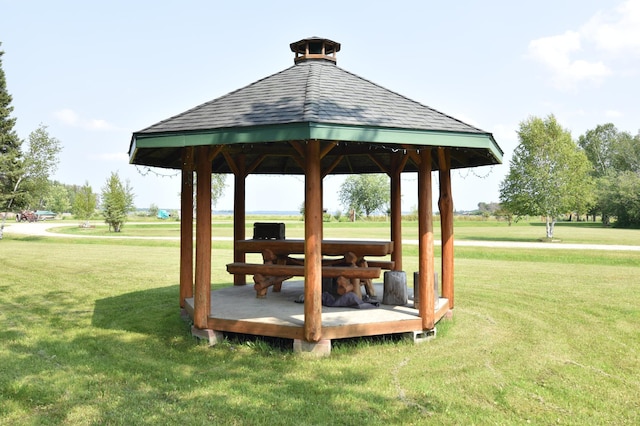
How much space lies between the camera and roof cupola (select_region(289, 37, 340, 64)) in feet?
29.9

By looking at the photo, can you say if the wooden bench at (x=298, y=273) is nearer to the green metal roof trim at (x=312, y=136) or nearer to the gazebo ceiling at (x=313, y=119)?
the gazebo ceiling at (x=313, y=119)

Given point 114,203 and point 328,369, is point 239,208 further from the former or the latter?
point 114,203

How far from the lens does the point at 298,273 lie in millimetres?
8500

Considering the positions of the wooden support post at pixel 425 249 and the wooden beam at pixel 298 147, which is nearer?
the wooden beam at pixel 298 147

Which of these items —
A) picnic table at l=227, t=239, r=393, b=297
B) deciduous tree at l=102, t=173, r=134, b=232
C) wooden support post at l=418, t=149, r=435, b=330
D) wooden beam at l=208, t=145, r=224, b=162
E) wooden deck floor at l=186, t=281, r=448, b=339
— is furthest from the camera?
deciduous tree at l=102, t=173, r=134, b=232

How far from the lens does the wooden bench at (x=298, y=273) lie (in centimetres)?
818

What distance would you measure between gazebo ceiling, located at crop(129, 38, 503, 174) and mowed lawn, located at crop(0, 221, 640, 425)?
2.91 m

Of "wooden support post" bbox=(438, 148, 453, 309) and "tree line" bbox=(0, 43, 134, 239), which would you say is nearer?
"wooden support post" bbox=(438, 148, 453, 309)

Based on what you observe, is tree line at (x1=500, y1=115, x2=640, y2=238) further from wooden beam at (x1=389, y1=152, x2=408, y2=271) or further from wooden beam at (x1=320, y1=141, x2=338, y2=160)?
wooden beam at (x1=320, y1=141, x2=338, y2=160)

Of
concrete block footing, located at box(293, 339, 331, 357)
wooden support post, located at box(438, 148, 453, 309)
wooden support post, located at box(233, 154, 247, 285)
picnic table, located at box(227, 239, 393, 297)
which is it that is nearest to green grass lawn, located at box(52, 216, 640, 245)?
wooden support post, located at box(233, 154, 247, 285)

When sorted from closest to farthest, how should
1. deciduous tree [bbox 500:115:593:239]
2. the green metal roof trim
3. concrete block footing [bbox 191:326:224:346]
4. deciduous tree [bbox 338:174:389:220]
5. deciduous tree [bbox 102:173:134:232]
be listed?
1. the green metal roof trim
2. concrete block footing [bbox 191:326:224:346]
3. deciduous tree [bbox 500:115:593:239]
4. deciduous tree [bbox 102:173:134:232]
5. deciduous tree [bbox 338:174:389:220]

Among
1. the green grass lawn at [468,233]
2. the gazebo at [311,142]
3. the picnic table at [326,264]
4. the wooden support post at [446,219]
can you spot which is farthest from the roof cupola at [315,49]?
the green grass lawn at [468,233]

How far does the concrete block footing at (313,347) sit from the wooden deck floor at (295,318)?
9 centimetres

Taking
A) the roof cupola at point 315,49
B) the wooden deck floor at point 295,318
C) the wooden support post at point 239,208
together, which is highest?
the roof cupola at point 315,49
